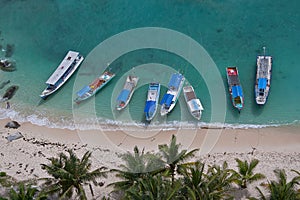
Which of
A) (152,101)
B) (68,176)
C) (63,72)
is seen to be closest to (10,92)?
(63,72)

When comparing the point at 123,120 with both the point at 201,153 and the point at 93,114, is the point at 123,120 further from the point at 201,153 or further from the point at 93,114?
the point at 201,153

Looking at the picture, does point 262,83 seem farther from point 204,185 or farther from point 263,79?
point 204,185

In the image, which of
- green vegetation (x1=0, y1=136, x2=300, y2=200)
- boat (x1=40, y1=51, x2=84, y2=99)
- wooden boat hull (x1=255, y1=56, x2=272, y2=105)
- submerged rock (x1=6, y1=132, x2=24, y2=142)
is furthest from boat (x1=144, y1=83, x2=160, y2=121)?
submerged rock (x1=6, y1=132, x2=24, y2=142)

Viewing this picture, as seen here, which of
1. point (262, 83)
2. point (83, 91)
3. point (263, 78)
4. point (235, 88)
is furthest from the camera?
point (83, 91)

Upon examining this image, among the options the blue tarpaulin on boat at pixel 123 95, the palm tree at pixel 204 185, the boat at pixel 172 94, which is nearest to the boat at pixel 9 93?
the blue tarpaulin on boat at pixel 123 95

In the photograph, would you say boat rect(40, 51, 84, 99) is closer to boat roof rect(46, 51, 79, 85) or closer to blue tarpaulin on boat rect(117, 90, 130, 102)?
boat roof rect(46, 51, 79, 85)

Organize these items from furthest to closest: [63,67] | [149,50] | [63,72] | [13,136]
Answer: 1. [149,50]
2. [63,67]
3. [63,72]
4. [13,136]
